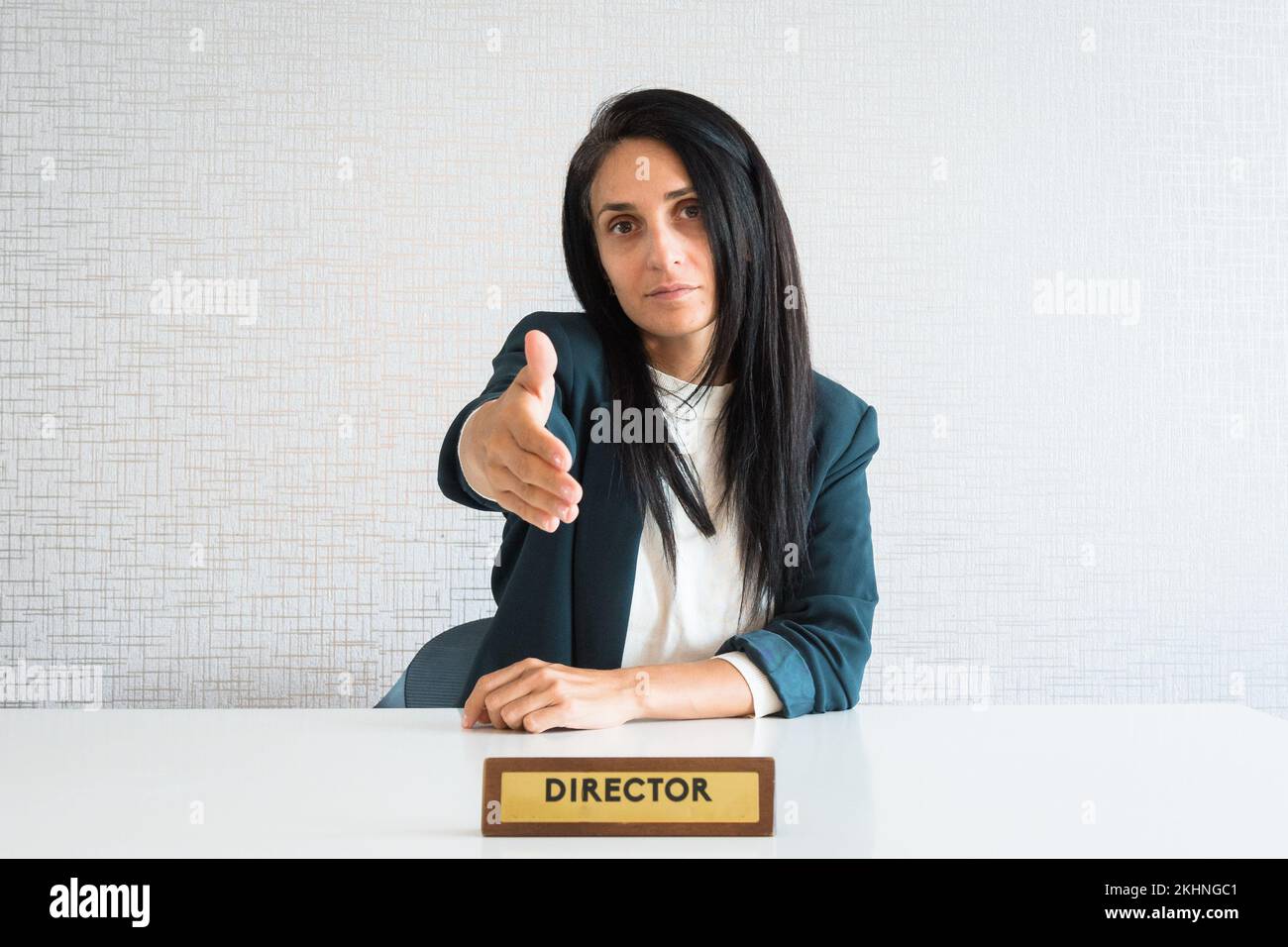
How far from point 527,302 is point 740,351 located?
27.3 inches

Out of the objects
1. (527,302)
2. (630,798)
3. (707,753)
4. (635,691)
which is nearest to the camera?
(630,798)

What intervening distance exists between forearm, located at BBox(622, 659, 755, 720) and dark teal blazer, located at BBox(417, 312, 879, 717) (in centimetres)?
12

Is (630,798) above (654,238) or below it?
below

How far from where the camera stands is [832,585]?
3.65 ft

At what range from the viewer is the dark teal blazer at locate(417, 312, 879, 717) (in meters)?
1.11

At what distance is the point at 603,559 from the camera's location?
114 centimetres

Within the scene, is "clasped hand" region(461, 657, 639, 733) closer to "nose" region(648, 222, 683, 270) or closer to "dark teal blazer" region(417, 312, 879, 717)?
"dark teal blazer" region(417, 312, 879, 717)

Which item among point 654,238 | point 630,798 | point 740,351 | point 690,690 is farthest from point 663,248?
point 630,798

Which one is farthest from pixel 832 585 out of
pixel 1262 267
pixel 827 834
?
pixel 1262 267

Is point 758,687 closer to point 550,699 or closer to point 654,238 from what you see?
point 550,699

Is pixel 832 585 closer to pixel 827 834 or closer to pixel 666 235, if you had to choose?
pixel 666 235

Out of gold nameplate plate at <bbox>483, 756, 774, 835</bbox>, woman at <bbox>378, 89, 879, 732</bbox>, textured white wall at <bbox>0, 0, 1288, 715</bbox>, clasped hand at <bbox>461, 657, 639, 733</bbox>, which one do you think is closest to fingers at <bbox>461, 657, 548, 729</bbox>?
clasped hand at <bbox>461, 657, 639, 733</bbox>

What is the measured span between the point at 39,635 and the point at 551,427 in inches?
47.5

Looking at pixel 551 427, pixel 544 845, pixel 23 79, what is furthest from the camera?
pixel 23 79
